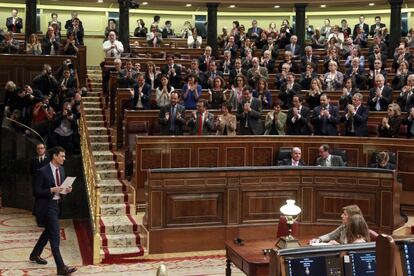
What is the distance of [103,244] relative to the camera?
740cm

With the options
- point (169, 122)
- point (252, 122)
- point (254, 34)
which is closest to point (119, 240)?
point (169, 122)

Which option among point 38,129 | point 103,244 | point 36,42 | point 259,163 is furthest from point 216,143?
point 36,42

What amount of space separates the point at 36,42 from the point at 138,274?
7.37 meters

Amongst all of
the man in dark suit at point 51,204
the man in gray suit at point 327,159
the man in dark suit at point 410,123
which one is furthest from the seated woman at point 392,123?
the man in dark suit at point 51,204

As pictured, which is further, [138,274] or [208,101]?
[208,101]

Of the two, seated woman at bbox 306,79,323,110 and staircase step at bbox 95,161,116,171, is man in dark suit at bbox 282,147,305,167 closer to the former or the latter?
seated woman at bbox 306,79,323,110

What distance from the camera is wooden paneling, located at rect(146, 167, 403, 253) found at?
7441 mm

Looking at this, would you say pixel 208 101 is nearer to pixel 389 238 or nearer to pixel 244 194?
pixel 244 194

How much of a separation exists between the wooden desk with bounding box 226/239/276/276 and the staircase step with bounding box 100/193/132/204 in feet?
10.1

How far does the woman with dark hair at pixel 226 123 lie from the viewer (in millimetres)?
8898

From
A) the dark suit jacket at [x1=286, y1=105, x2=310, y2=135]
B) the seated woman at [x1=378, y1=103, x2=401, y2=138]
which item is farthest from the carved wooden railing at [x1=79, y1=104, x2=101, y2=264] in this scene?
the seated woman at [x1=378, y1=103, x2=401, y2=138]

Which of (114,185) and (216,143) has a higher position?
(216,143)

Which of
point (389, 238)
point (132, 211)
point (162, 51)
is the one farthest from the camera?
point (162, 51)

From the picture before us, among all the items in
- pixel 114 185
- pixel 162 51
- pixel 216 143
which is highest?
pixel 162 51
